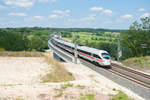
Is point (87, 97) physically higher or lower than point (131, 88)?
higher

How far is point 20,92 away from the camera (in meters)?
11.7

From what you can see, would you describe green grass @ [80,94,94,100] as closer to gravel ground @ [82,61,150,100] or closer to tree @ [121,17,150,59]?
gravel ground @ [82,61,150,100]

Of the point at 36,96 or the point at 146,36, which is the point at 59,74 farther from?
the point at 146,36

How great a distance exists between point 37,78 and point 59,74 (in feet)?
9.24

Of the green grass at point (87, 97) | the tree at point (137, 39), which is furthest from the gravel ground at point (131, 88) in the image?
the tree at point (137, 39)

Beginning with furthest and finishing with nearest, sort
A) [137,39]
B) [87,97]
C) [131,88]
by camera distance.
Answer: [137,39], [131,88], [87,97]

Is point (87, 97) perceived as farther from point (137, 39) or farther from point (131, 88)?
point (137, 39)

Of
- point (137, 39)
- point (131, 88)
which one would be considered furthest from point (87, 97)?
point (137, 39)

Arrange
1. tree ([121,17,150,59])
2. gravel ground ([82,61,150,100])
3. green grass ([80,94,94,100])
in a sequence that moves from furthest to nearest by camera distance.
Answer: tree ([121,17,150,59]) → gravel ground ([82,61,150,100]) → green grass ([80,94,94,100])

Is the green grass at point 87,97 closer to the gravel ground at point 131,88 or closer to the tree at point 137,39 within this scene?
the gravel ground at point 131,88

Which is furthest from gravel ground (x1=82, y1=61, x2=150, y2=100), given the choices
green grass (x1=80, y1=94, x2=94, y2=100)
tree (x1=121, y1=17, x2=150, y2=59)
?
tree (x1=121, y1=17, x2=150, y2=59)

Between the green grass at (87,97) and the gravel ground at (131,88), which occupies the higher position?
the green grass at (87,97)

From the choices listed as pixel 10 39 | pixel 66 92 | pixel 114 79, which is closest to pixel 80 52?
pixel 114 79

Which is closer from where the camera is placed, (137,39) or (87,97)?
(87,97)
